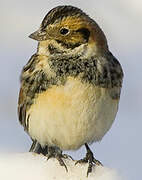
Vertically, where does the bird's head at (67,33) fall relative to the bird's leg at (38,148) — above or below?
above

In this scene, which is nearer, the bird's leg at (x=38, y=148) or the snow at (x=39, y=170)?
the snow at (x=39, y=170)

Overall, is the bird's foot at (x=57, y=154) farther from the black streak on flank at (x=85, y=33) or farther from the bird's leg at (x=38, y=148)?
the black streak on flank at (x=85, y=33)

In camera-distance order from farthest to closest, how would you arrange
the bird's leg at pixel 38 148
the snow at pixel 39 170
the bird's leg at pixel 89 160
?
the bird's leg at pixel 38 148 → the bird's leg at pixel 89 160 → the snow at pixel 39 170

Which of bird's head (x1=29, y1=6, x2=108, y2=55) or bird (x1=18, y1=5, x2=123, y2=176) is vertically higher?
bird's head (x1=29, y1=6, x2=108, y2=55)

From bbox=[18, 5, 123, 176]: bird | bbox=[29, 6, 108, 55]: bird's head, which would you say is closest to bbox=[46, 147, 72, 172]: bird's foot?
bbox=[18, 5, 123, 176]: bird

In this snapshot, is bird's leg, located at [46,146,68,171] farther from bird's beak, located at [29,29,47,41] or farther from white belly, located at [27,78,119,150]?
bird's beak, located at [29,29,47,41]

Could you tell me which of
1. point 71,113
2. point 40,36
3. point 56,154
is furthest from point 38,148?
point 40,36

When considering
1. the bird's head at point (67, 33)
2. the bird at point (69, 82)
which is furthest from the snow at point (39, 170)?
the bird's head at point (67, 33)

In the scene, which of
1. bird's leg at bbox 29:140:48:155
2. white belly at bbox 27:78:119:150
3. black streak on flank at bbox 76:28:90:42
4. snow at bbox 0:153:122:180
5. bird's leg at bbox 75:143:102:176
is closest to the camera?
snow at bbox 0:153:122:180
